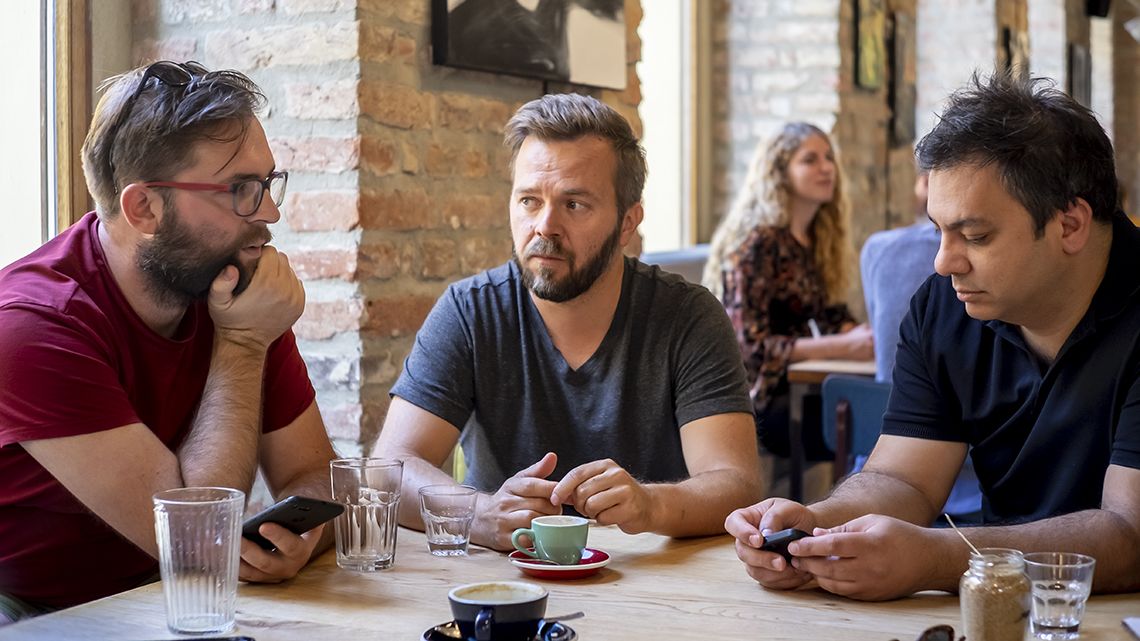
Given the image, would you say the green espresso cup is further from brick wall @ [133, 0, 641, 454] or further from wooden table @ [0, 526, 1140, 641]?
brick wall @ [133, 0, 641, 454]

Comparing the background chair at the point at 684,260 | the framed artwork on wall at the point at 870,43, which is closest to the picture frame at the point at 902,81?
the framed artwork on wall at the point at 870,43

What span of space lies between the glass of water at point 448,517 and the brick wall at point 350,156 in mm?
970

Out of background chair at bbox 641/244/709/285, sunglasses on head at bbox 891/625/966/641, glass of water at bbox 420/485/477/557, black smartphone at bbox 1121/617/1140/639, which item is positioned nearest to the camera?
sunglasses on head at bbox 891/625/966/641

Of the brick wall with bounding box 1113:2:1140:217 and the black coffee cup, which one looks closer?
the black coffee cup

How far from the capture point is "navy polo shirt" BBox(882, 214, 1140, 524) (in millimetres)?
1861

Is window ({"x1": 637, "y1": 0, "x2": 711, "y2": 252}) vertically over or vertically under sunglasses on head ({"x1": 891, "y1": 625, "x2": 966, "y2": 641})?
over

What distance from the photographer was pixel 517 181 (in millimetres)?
2328

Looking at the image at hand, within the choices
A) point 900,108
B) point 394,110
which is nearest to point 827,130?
point 900,108

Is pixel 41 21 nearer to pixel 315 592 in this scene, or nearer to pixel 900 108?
pixel 315 592

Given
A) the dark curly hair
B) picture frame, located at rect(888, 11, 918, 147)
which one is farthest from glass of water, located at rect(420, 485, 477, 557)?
picture frame, located at rect(888, 11, 918, 147)

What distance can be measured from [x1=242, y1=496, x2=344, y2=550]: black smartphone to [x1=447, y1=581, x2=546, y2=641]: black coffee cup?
305 mm

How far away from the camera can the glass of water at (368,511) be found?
169 centimetres

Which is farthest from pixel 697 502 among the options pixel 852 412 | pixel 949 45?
pixel 949 45

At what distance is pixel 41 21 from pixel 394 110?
2.40ft
